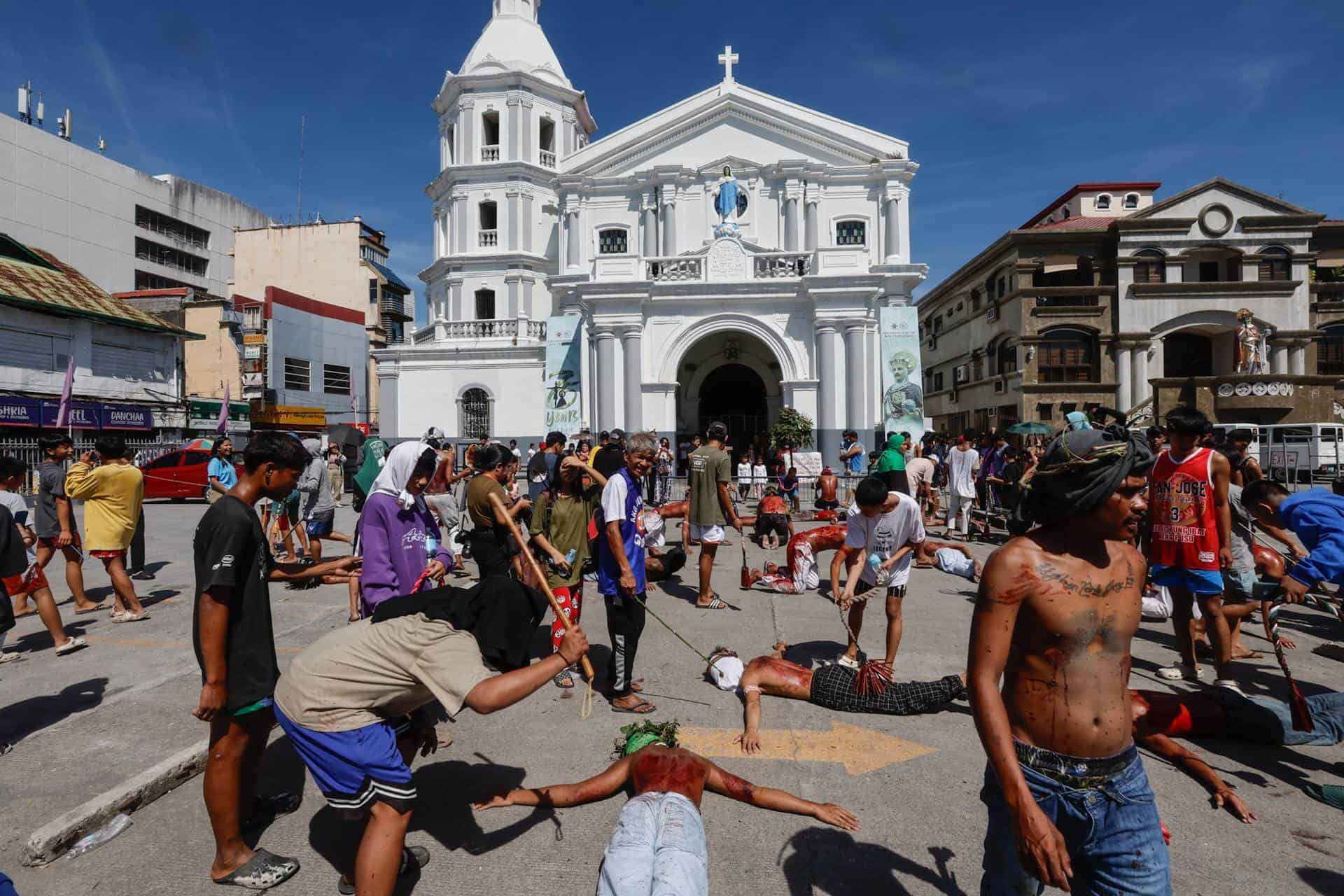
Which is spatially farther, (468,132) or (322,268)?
(322,268)

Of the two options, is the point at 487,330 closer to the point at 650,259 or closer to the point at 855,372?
the point at 650,259

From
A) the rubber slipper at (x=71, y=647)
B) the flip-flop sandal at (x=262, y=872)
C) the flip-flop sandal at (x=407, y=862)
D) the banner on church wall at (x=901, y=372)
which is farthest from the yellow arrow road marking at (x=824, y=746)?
the banner on church wall at (x=901, y=372)

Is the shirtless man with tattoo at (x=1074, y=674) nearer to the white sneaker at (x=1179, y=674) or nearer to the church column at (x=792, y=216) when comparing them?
the white sneaker at (x=1179, y=674)

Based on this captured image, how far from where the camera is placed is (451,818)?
3273 millimetres

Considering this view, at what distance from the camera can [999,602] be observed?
76.0 inches

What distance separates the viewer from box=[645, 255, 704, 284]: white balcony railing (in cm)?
2038

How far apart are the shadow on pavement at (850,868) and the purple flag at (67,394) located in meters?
24.1

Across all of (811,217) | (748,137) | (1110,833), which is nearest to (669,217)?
(748,137)

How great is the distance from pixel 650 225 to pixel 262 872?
25.2 metres

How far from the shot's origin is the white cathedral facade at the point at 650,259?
66.0 ft

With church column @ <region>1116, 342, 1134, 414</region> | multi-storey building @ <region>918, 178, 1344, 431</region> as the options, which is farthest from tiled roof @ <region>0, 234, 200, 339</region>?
church column @ <region>1116, 342, 1134, 414</region>

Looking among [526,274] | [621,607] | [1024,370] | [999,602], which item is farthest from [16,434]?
[1024,370]

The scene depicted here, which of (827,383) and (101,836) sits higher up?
(827,383)

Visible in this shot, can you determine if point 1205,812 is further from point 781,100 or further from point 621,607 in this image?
point 781,100
